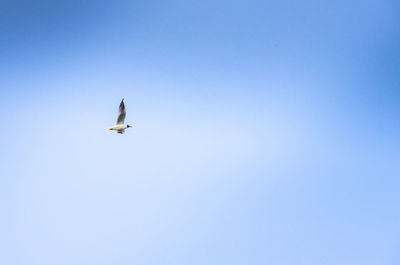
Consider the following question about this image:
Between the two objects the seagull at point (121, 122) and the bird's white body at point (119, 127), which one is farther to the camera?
the bird's white body at point (119, 127)

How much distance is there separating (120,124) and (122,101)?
4.05 ft

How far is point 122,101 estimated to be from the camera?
2102 cm

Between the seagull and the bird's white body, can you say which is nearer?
the seagull

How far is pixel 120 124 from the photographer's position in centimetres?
2138

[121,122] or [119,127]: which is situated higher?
[121,122]
